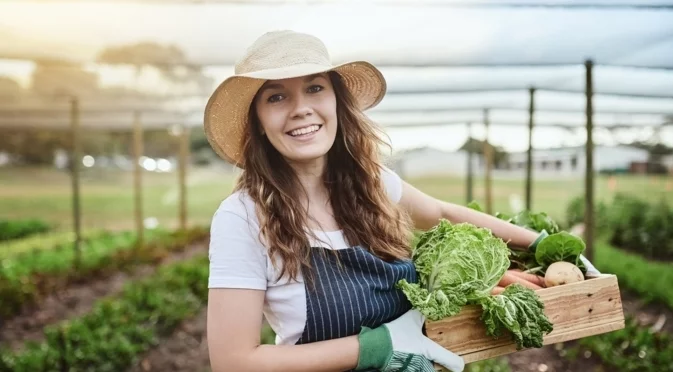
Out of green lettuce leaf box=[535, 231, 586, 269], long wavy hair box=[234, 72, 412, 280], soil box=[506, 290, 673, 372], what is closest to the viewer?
long wavy hair box=[234, 72, 412, 280]

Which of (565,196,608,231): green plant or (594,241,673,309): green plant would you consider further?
(565,196,608,231): green plant

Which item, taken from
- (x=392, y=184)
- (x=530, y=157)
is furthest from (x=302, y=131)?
(x=530, y=157)

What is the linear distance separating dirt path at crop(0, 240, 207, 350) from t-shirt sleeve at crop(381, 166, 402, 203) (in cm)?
431

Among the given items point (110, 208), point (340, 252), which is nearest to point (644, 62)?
point (340, 252)

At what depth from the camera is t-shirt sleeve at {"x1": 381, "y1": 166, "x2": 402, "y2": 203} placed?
238 cm

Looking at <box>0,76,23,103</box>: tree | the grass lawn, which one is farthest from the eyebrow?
the grass lawn

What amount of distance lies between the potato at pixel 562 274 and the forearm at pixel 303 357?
0.89m

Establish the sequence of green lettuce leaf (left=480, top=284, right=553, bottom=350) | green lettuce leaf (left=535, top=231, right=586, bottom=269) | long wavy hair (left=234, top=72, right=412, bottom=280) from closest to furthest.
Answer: long wavy hair (left=234, top=72, right=412, bottom=280), green lettuce leaf (left=480, top=284, right=553, bottom=350), green lettuce leaf (left=535, top=231, right=586, bottom=269)

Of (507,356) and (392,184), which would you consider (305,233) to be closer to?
(392,184)

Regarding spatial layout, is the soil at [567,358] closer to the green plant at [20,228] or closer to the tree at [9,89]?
the tree at [9,89]

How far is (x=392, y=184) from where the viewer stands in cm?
239

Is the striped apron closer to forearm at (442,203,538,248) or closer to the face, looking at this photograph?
the face

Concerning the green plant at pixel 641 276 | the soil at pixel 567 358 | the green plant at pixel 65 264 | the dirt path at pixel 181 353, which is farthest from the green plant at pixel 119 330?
the green plant at pixel 641 276

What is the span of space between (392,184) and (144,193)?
22882 mm
